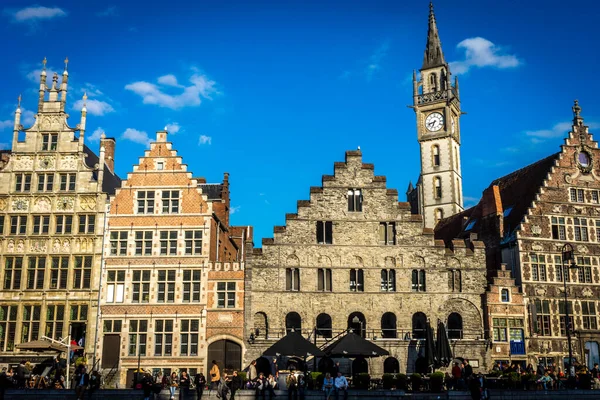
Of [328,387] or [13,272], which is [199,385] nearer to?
[328,387]

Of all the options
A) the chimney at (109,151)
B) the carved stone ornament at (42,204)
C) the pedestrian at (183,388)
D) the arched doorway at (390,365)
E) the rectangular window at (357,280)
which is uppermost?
the chimney at (109,151)

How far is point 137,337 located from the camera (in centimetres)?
3797

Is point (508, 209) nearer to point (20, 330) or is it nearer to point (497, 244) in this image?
point (497, 244)

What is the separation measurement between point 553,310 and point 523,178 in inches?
443

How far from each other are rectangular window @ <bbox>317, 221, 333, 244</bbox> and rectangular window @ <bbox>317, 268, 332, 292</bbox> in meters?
1.73

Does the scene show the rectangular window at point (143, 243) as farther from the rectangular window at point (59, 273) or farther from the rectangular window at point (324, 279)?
the rectangular window at point (324, 279)

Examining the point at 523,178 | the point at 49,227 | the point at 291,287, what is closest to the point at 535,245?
the point at 523,178

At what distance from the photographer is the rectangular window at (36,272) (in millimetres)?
39094

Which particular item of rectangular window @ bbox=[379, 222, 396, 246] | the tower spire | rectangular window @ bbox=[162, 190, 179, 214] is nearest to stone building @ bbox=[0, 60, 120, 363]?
rectangular window @ bbox=[162, 190, 179, 214]

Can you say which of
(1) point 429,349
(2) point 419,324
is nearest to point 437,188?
(2) point 419,324

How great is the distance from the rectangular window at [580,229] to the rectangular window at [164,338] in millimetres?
26061

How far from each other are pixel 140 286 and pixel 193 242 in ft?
12.9

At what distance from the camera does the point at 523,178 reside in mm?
48625

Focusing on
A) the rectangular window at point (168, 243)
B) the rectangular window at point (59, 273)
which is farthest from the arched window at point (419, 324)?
the rectangular window at point (59, 273)
